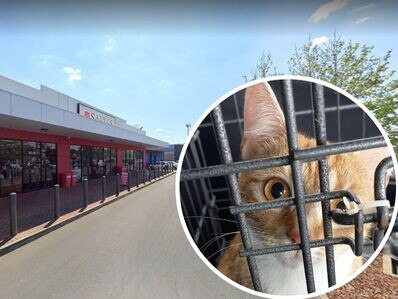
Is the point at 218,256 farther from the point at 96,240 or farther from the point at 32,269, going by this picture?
the point at 96,240

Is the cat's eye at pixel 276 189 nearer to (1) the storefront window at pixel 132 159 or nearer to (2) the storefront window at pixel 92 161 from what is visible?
(2) the storefront window at pixel 92 161

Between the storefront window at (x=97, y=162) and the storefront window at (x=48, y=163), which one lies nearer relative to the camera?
the storefront window at (x=48, y=163)

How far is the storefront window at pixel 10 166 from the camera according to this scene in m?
13.8

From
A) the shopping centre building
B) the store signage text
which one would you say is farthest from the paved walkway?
the store signage text

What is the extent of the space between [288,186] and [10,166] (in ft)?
53.5

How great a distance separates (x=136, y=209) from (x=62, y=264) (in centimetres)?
572

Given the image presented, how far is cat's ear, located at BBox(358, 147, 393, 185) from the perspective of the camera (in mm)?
874

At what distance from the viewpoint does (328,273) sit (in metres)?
0.94

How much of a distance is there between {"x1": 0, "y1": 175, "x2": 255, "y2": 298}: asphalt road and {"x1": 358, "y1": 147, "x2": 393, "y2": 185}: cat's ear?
7.39ft

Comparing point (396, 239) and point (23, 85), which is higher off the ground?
point (23, 85)

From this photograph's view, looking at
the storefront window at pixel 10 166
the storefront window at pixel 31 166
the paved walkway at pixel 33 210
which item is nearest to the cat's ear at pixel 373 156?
the paved walkway at pixel 33 210

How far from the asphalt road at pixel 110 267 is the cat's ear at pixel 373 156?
2.25 m

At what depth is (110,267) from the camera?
5121mm

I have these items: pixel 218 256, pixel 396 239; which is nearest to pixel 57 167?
Result: pixel 396 239
